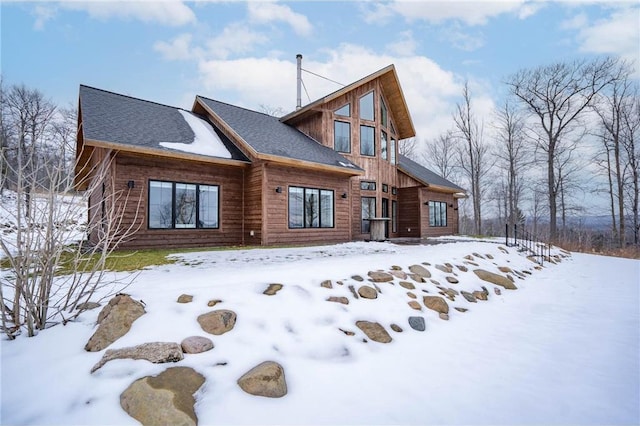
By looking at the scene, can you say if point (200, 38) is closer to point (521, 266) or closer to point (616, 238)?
point (521, 266)

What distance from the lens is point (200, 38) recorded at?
13047 mm

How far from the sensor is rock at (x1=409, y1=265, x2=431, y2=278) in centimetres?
559

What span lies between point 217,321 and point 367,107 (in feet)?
40.4

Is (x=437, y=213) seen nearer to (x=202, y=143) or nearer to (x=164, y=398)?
(x=202, y=143)

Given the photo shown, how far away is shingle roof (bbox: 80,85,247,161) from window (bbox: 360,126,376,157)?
18.9 feet

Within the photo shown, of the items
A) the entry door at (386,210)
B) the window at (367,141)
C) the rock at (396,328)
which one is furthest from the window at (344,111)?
the rock at (396,328)

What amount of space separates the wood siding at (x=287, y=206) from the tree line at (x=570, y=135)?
10.3m

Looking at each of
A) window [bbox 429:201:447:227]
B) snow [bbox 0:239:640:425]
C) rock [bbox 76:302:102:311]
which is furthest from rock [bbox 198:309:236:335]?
window [bbox 429:201:447:227]

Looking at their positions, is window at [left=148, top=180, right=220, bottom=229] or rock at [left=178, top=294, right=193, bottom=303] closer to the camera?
rock at [left=178, top=294, right=193, bottom=303]

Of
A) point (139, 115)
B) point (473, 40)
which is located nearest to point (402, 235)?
point (473, 40)

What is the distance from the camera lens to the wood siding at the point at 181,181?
302 inches

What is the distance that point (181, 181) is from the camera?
27.8ft

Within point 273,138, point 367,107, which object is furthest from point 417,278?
point 367,107

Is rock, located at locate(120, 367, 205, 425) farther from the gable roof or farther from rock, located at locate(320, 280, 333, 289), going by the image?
the gable roof
